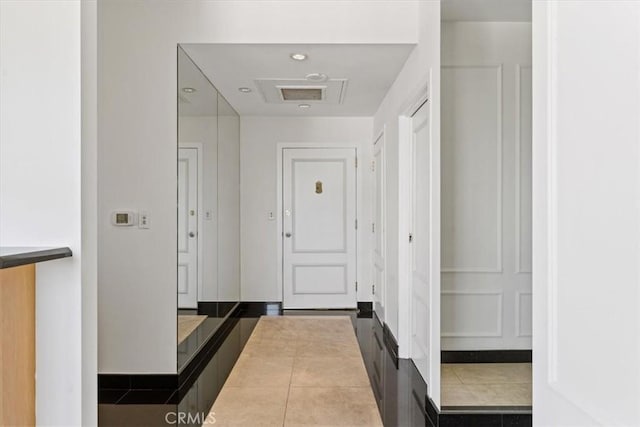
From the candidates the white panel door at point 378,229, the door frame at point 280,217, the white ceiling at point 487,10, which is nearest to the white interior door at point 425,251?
the white ceiling at point 487,10

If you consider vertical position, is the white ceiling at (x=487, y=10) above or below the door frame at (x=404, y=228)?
above

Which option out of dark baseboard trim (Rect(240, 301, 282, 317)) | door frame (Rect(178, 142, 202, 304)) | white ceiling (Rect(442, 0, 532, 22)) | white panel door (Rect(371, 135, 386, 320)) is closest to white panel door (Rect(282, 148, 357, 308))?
dark baseboard trim (Rect(240, 301, 282, 317))

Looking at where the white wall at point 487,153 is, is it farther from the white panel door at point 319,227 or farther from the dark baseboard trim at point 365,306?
the white panel door at point 319,227

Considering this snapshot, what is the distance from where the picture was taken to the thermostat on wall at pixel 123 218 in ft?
9.57

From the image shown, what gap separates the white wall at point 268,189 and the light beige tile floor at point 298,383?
1.06 m

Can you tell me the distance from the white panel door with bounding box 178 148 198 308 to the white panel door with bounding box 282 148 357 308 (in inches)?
82.8

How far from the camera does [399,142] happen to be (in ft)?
11.4

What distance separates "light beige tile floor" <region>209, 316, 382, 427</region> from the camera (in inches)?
98.6

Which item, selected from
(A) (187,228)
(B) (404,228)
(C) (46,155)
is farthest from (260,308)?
(C) (46,155)

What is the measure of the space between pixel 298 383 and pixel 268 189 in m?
2.87

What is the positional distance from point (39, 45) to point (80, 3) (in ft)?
0.54

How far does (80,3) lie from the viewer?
4.03 feet

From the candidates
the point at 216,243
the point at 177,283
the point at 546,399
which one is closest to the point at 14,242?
the point at 546,399

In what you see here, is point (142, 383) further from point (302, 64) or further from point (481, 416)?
point (302, 64)
